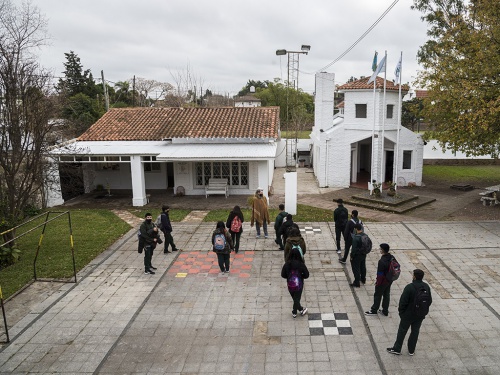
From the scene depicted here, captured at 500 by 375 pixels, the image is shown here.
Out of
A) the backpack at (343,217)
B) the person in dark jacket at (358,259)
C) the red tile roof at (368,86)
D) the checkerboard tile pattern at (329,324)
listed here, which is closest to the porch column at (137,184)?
the backpack at (343,217)

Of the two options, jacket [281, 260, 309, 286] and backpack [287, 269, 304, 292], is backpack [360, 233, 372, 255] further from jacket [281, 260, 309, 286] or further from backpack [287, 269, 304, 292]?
backpack [287, 269, 304, 292]

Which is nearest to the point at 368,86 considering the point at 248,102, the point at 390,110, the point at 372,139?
the point at 390,110

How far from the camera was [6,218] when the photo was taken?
11.4m

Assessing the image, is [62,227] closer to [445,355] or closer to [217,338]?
[217,338]

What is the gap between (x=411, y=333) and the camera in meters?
6.48

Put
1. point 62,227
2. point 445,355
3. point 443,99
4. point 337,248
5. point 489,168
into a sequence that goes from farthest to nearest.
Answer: point 489,168
point 443,99
point 62,227
point 337,248
point 445,355

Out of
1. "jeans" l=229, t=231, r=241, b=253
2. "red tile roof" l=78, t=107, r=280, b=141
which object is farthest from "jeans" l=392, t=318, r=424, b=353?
"red tile roof" l=78, t=107, r=280, b=141

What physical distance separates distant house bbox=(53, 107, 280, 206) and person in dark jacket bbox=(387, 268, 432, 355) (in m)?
10.7

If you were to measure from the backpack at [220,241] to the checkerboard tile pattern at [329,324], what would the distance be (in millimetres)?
2810

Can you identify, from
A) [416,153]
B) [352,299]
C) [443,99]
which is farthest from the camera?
[416,153]

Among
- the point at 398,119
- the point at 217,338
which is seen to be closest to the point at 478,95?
the point at 398,119

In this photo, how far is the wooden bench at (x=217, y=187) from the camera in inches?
747

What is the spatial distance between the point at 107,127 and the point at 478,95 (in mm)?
17501

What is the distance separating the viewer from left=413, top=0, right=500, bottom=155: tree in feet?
45.1
